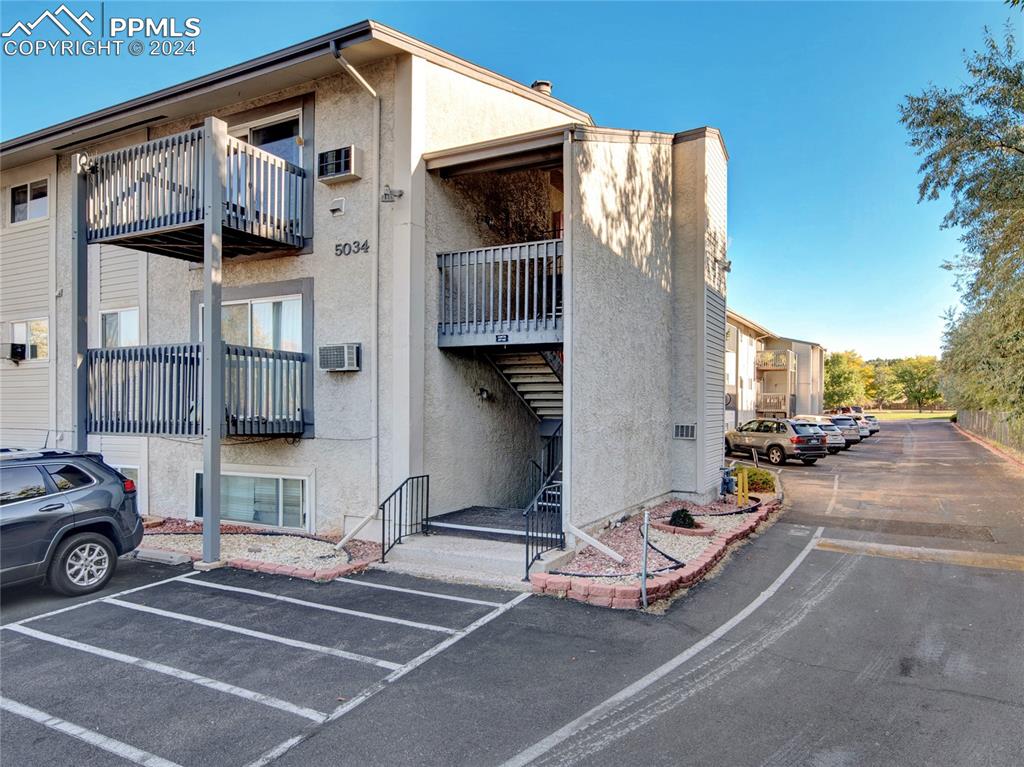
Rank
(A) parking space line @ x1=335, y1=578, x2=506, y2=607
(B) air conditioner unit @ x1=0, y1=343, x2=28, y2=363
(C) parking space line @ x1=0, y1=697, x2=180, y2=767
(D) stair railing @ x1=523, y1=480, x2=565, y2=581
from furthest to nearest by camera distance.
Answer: (B) air conditioner unit @ x1=0, y1=343, x2=28, y2=363 < (D) stair railing @ x1=523, y1=480, x2=565, y2=581 < (A) parking space line @ x1=335, y1=578, x2=506, y2=607 < (C) parking space line @ x1=0, y1=697, x2=180, y2=767

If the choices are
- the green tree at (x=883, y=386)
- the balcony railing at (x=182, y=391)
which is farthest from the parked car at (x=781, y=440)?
the green tree at (x=883, y=386)

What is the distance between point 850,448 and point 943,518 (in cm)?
2136

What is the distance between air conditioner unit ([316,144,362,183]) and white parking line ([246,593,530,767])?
6468mm

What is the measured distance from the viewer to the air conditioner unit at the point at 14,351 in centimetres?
1280

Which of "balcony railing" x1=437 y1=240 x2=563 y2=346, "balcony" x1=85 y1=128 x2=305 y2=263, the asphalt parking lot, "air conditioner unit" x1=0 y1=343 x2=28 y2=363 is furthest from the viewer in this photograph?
"air conditioner unit" x1=0 y1=343 x2=28 y2=363

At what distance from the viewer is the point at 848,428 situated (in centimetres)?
3155

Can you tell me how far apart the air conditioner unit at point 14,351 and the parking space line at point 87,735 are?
11.3 m

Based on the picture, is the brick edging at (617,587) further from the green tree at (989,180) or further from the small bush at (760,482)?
the green tree at (989,180)

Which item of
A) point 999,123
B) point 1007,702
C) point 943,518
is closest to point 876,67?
point 999,123

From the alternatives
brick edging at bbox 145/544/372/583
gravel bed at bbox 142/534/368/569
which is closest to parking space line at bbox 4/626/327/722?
brick edging at bbox 145/544/372/583

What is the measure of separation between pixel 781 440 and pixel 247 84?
66.4 ft

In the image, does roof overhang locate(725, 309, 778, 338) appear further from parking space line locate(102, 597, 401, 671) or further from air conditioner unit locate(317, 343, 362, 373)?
parking space line locate(102, 597, 401, 671)

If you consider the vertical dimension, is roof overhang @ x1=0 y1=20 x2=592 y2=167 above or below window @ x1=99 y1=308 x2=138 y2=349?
above

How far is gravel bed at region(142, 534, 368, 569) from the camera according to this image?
310 inches
